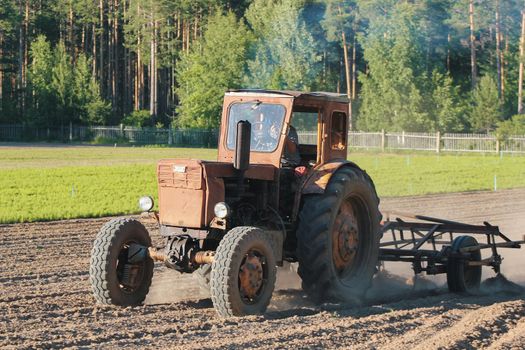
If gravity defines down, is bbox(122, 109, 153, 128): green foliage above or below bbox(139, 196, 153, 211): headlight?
above

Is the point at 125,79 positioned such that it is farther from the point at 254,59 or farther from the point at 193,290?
the point at 193,290

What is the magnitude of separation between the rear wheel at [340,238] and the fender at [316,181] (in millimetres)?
66

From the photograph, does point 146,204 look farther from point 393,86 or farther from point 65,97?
point 65,97

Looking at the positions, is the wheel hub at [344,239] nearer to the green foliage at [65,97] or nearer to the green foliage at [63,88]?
the green foliage at [65,97]

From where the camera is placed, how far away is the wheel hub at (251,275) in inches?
343

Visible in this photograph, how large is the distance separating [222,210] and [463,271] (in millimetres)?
3684

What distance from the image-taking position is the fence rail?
51781 millimetres

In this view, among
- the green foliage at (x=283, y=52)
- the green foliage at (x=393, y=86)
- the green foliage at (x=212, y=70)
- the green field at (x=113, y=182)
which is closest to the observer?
the green field at (x=113, y=182)

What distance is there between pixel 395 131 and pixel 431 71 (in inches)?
296

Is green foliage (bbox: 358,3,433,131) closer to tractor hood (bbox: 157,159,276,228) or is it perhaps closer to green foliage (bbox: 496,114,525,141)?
green foliage (bbox: 496,114,525,141)

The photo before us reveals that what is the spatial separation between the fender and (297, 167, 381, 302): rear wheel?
66mm

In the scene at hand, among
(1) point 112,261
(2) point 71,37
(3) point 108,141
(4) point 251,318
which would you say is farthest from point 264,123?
(2) point 71,37

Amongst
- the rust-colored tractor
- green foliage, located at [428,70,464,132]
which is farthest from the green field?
green foliage, located at [428,70,464,132]

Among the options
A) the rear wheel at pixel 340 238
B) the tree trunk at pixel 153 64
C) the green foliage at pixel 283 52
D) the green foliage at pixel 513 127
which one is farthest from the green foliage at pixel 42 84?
the rear wheel at pixel 340 238
